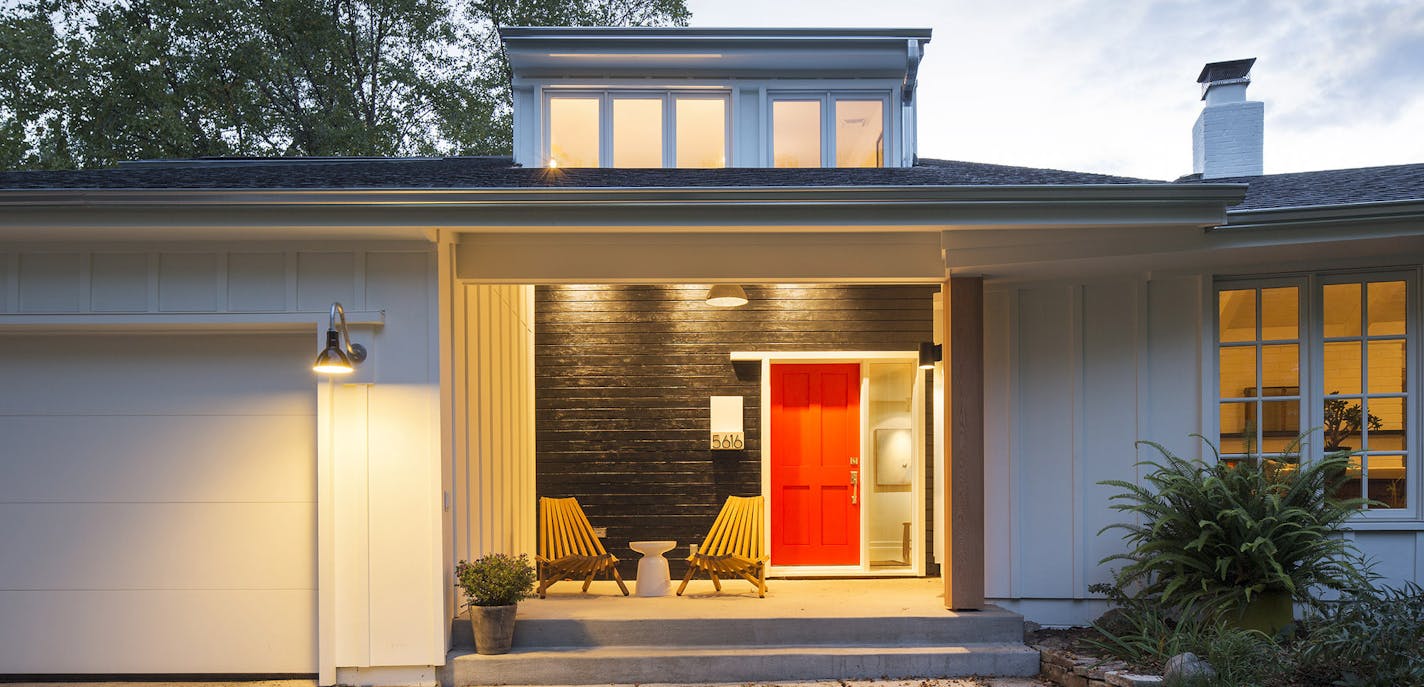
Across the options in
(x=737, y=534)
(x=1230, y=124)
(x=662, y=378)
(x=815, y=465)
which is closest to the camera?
Result: (x=737, y=534)

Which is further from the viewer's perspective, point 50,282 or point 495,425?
point 495,425

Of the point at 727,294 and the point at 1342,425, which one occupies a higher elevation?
the point at 727,294

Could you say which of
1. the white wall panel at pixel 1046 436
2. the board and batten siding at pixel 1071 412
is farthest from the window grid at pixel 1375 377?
the white wall panel at pixel 1046 436

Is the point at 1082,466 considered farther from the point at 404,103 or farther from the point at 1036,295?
the point at 404,103

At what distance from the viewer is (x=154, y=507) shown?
5.01m

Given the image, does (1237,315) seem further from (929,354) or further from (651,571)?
(651,571)

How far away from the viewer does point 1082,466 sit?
18.5ft

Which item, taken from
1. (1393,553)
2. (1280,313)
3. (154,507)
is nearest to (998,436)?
(1280,313)

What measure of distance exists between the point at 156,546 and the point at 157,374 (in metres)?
0.98

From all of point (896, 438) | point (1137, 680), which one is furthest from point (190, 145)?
point (1137, 680)

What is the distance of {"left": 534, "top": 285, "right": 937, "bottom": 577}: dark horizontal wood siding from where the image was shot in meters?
7.25

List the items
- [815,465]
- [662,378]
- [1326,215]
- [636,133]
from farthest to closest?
[636,133]
[815,465]
[662,378]
[1326,215]

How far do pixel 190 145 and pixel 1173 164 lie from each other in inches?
1470

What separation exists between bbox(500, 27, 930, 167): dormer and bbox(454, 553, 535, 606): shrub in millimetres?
4386
